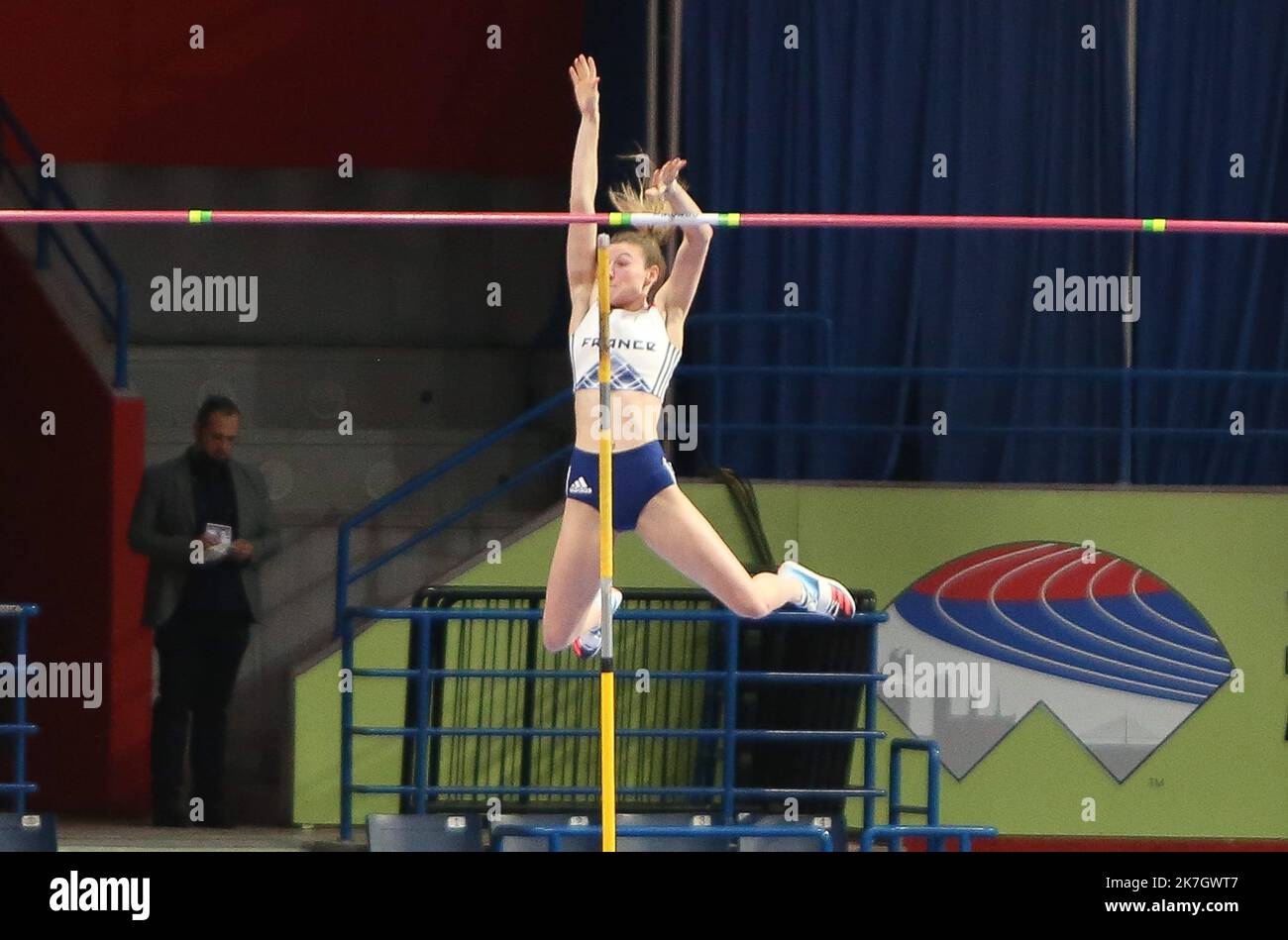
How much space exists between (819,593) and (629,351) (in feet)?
3.58

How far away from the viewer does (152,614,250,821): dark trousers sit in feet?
31.0

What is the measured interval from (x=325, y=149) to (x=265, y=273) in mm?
763

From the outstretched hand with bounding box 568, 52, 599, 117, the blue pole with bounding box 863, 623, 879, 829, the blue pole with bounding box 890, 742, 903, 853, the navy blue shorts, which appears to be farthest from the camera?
the blue pole with bounding box 863, 623, 879, 829

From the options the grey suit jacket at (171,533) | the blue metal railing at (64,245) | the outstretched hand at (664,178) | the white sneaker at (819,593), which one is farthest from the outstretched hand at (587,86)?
the blue metal railing at (64,245)

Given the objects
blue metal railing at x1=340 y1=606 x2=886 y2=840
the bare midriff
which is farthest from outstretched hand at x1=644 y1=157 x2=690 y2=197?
blue metal railing at x1=340 y1=606 x2=886 y2=840

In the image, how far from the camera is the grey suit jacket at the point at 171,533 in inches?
372

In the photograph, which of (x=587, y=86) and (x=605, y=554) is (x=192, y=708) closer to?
(x=605, y=554)

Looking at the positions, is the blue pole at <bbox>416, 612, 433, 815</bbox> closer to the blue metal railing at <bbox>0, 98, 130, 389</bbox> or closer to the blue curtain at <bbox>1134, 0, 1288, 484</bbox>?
the blue metal railing at <bbox>0, 98, 130, 389</bbox>

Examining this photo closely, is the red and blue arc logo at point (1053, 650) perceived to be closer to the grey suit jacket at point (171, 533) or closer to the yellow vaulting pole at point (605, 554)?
the grey suit jacket at point (171, 533)

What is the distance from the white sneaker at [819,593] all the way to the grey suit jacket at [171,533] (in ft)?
10.6

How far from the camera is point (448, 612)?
28.0 feet

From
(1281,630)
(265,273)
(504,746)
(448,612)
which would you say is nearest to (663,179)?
(448,612)
